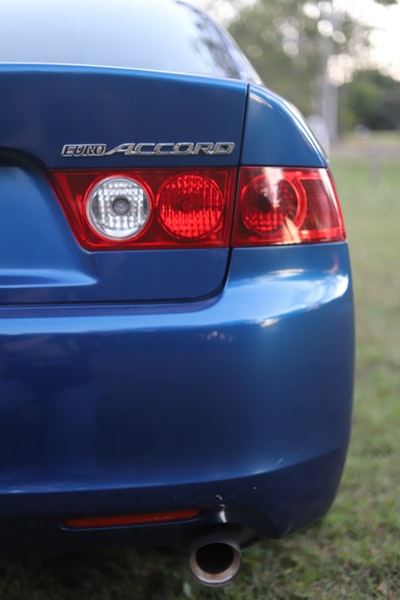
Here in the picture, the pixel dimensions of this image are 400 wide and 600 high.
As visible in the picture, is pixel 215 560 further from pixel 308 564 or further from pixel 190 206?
pixel 190 206

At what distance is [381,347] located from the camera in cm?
468

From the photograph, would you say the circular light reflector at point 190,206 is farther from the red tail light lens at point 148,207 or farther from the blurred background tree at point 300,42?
the blurred background tree at point 300,42

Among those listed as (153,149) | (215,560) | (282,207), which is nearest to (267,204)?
(282,207)

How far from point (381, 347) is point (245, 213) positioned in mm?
3276

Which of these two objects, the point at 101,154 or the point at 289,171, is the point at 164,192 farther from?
the point at 289,171

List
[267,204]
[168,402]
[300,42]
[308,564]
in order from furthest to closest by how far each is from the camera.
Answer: [300,42] < [308,564] < [267,204] < [168,402]

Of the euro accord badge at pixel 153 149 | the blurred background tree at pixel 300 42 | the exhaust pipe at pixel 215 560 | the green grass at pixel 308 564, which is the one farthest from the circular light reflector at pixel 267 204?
the blurred background tree at pixel 300 42

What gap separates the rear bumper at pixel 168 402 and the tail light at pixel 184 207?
6 centimetres

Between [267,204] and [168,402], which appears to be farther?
[267,204]

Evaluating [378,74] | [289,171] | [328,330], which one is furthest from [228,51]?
[378,74]

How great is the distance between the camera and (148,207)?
1.58m

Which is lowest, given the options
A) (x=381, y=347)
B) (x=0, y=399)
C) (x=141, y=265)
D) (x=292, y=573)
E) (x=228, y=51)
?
(x=292, y=573)

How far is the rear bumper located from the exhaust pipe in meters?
0.05

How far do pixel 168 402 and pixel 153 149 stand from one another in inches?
21.0
